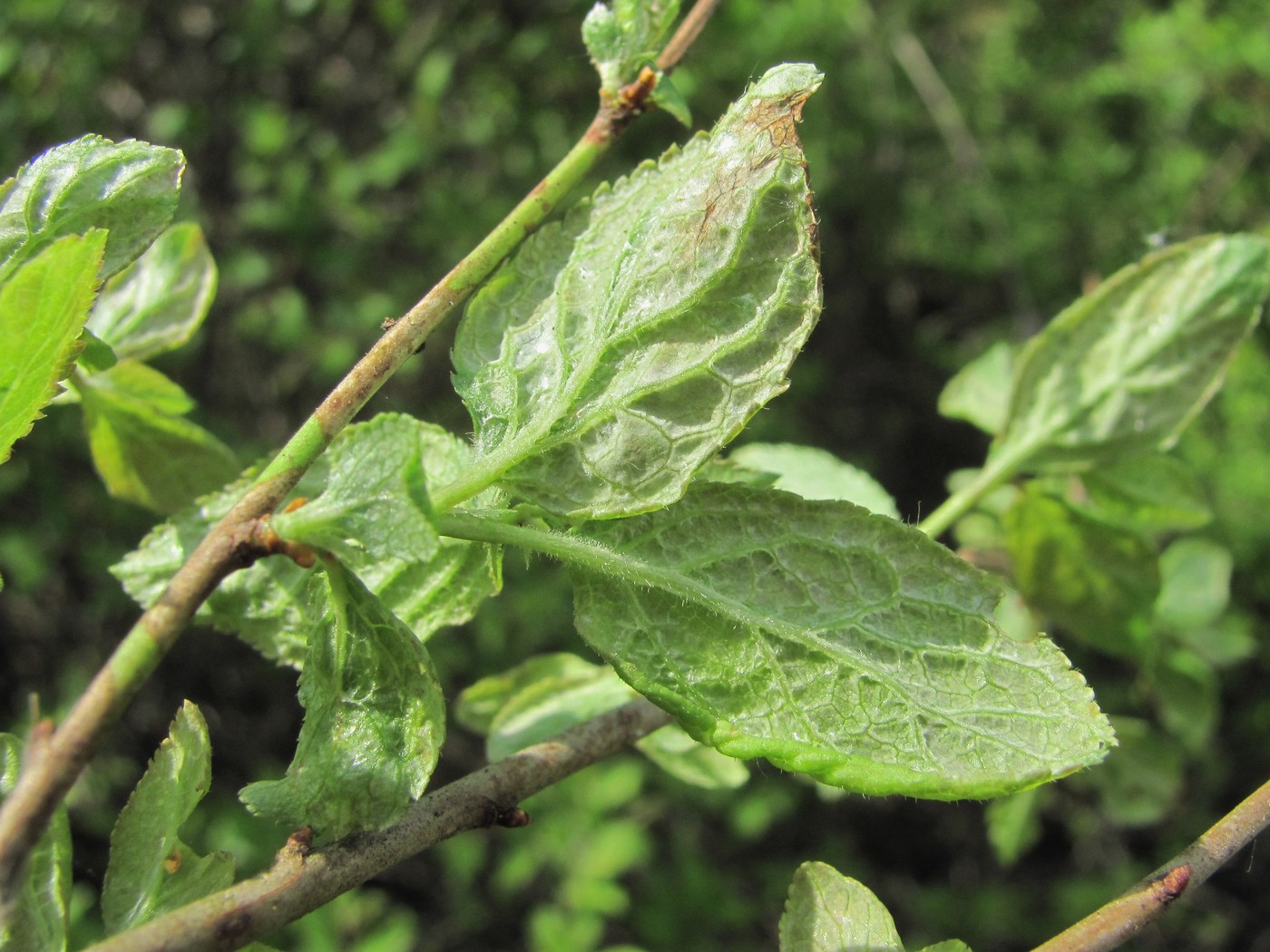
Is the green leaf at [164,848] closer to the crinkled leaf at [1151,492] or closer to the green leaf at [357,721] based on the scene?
the green leaf at [357,721]

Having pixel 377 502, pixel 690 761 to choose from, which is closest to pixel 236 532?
pixel 377 502

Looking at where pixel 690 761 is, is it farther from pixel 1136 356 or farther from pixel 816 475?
pixel 1136 356

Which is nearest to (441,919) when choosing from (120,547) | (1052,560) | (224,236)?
(120,547)

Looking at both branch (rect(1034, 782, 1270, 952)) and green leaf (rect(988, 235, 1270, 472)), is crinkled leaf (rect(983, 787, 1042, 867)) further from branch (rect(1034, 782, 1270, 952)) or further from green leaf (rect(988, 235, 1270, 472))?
branch (rect(1034, 782, 1270, 952))

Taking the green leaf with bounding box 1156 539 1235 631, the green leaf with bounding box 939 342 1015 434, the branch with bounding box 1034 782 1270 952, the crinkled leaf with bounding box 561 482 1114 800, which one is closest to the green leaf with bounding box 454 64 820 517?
the crinkled leaf with bounding box 561 482 1114 800

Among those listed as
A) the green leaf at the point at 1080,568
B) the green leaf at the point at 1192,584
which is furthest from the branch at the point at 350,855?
the green leaf at the point at 1192,584

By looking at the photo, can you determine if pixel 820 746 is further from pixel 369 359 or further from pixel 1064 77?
pixel 1064 77
